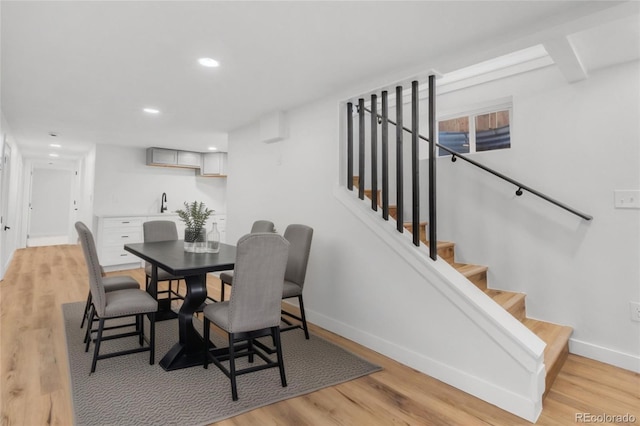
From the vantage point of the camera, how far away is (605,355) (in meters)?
2.60

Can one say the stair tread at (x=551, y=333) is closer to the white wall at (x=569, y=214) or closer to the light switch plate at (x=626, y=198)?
the white wall at (x=569, y=214)

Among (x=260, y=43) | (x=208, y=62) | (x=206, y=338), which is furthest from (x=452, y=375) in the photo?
(x=208, y=62)

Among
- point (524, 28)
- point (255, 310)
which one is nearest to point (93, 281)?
point (255, 310)

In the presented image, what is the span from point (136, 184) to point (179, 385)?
5568mm

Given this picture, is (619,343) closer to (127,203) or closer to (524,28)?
(524,28)

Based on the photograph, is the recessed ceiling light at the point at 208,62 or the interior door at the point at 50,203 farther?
the interior door at the point at 50,203

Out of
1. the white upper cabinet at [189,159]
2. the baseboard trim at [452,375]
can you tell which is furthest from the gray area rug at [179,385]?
the white upper cabinet at [189,159]

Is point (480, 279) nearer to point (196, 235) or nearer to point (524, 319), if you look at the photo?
point (524, 319)

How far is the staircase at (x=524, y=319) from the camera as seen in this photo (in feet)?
7.52

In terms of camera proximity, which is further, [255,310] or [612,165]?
[612,165]

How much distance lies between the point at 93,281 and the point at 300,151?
7.34 ft

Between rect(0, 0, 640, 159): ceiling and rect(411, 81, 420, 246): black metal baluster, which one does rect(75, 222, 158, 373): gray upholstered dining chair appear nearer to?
rect(0, 0, 640, 159): ceiling

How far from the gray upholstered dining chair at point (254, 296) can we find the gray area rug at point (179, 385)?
0.43 ft

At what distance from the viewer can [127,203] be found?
6730 millimetres
